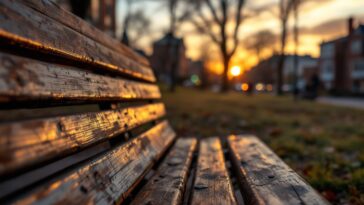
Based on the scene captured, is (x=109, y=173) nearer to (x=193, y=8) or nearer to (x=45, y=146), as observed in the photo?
(x=45, y=146)

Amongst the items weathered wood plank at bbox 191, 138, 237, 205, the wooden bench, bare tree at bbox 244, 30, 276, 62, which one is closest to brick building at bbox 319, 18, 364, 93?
bare tree at bbox 244, 30, 276, 62

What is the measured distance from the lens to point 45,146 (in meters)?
0.88

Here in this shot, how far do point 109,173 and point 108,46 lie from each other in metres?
0.88

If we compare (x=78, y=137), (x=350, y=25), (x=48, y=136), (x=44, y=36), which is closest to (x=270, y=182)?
(x=78, y=137)

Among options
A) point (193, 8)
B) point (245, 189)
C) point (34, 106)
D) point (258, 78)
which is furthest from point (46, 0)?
point (258, 78)

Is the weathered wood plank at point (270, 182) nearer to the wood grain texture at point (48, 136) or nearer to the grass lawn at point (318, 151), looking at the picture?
the wood grain texture at point (48, 136)

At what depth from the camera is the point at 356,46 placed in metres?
44.4

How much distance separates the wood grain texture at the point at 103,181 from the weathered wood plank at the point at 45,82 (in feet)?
0.85

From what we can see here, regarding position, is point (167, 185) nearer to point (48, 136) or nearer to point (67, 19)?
point (48, 136)

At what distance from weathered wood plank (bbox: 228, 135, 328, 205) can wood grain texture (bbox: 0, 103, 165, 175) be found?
0.68m

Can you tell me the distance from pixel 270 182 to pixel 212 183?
0.28m

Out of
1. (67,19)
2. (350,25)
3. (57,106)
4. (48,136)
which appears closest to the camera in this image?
(48,136)

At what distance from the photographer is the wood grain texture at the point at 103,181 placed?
824mm

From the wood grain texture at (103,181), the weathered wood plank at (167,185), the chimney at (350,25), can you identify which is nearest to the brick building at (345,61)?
the chimney at (350,25)
